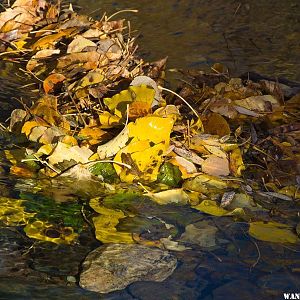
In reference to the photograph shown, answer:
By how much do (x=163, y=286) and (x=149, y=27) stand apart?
2485 millimetres

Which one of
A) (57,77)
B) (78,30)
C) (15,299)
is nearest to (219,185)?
A: (15,299)

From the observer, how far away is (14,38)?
3.77 m

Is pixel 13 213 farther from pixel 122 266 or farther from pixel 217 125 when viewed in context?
pixel 217 125

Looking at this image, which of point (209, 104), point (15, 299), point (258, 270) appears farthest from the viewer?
point (209, 104)

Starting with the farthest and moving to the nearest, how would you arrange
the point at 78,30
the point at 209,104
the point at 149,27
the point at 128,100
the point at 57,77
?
the point at 149,27, the point at 78,30, the point at 57,77, the point at 209,104, the point at 128,100

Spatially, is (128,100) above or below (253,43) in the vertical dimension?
above

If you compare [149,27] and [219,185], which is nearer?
[219,185]

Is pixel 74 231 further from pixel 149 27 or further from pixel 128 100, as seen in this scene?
pixel 149 27

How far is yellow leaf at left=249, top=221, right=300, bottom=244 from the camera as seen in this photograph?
6.89ft

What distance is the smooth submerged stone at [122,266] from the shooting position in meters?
1.88

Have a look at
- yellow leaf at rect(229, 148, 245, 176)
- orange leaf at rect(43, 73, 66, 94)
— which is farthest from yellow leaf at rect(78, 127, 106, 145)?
orange leaf at rect(43, 73, 66, 94)

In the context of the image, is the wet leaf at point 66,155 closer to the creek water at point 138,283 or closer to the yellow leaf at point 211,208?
the creek water at point 138,283

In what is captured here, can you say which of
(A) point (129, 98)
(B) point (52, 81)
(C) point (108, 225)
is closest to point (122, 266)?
(C) point (108, 225)

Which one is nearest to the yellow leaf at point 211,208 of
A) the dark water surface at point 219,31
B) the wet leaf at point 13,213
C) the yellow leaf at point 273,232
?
the yellow leaf at point 273,232
